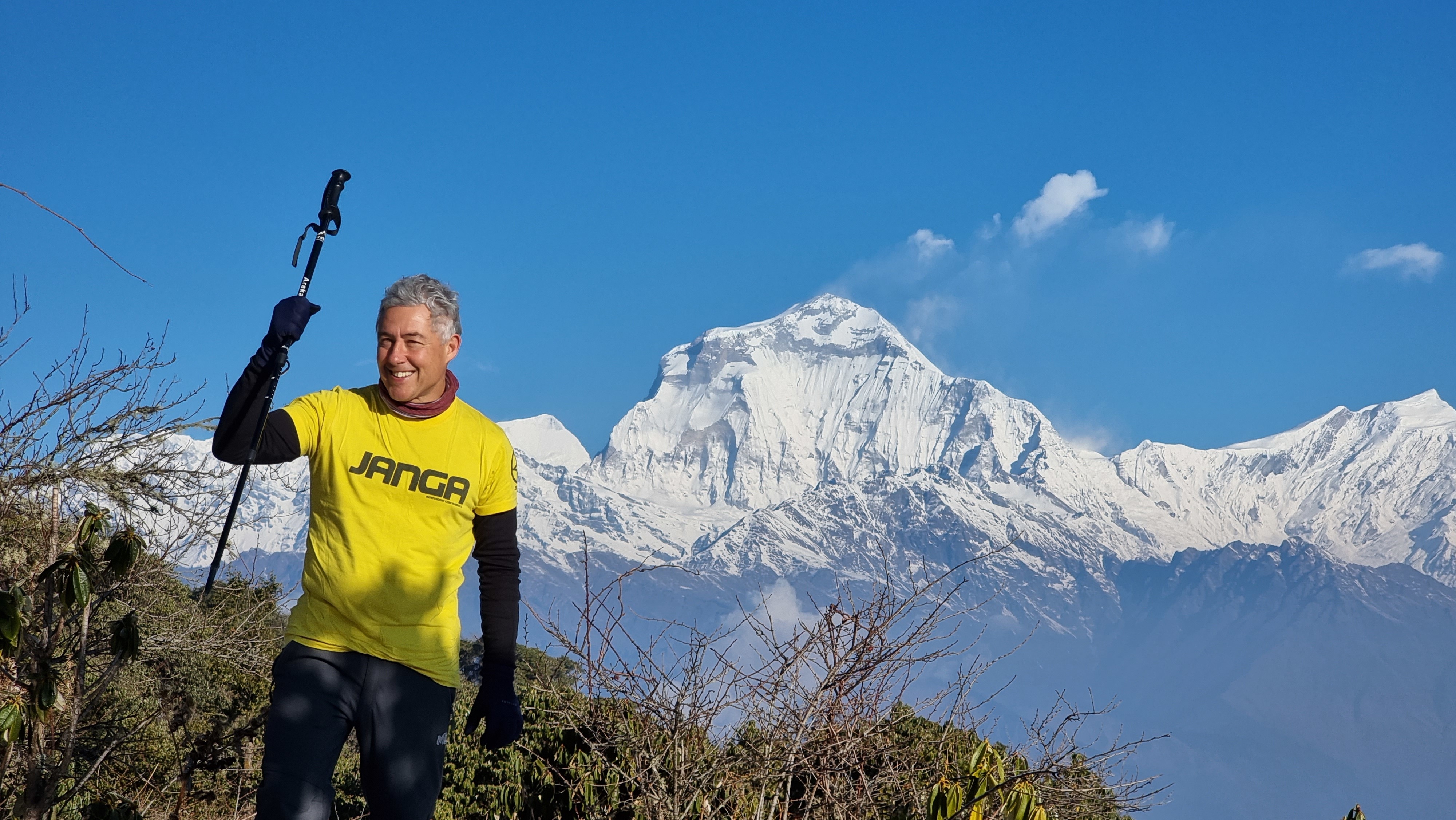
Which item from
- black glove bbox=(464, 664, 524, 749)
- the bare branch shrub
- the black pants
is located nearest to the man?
the black pants

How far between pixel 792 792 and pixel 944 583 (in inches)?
56.4

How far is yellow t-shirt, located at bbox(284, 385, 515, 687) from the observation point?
105 inches

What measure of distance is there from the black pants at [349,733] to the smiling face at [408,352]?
678mm

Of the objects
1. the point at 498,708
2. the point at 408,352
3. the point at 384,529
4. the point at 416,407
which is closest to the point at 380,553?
the point at 384,529

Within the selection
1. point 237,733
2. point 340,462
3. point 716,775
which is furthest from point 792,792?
point 340,462

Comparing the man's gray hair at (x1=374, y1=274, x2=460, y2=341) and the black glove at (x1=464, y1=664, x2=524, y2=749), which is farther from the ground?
the man's gray hair at (x1=374, y1=274, x2=460, y2=341)

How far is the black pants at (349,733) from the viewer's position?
250 cm

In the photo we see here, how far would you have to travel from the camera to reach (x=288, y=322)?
287cm

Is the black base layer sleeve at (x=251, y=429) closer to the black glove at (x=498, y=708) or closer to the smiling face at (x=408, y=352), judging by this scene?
the smiling face at (x=408, y=352)

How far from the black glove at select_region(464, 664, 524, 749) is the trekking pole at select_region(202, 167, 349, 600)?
76 cm

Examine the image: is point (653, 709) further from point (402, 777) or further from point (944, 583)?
point (944, 583)

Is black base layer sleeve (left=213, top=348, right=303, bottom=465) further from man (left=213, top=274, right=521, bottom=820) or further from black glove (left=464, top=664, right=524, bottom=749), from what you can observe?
black glove (left=464, top=664, right=524, bottom=749)

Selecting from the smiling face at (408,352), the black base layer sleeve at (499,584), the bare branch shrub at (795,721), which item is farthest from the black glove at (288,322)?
the bare branch shrub at (795,721)

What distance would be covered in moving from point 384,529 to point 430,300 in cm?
61
